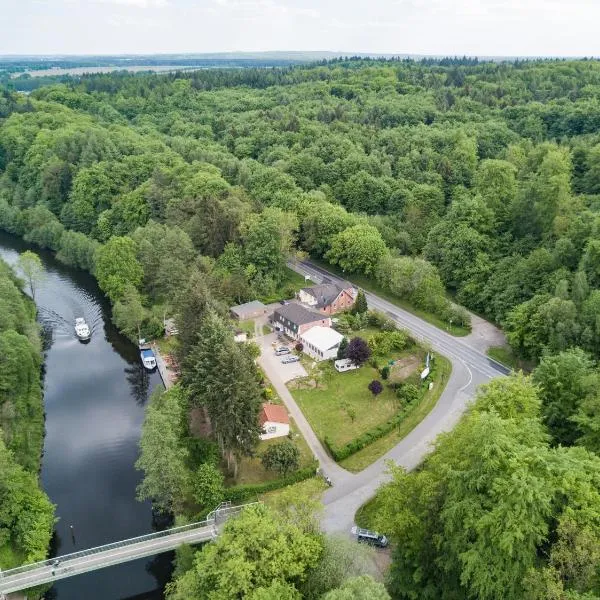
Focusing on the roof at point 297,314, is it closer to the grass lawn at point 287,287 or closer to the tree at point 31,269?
the grass lawn at point 287,287

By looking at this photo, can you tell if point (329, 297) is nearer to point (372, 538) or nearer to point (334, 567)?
point (372, 538)

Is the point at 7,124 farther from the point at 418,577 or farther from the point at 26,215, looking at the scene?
the point at 418,577

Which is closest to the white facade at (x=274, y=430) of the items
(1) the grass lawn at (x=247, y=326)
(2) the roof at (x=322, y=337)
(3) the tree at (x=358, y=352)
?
(3) the tree at (x=358, y=352)

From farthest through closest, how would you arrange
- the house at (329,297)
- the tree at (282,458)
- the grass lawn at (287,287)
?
the grass lawn at (287,287) → the house at (329,297) → the tree at (282,458)

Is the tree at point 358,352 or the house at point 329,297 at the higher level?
the tree at point 358,352

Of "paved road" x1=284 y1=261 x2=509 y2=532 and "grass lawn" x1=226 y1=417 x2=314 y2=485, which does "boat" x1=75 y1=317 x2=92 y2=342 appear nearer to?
"paved road" x1=284 y1=261 x2=509 y2=532

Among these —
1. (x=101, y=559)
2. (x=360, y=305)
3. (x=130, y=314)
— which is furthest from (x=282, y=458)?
(x=130, y=314)

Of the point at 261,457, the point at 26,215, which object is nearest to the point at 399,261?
the point at 261,457

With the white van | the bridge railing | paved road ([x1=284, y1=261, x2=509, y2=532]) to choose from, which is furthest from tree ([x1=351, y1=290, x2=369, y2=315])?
the bridge railing
